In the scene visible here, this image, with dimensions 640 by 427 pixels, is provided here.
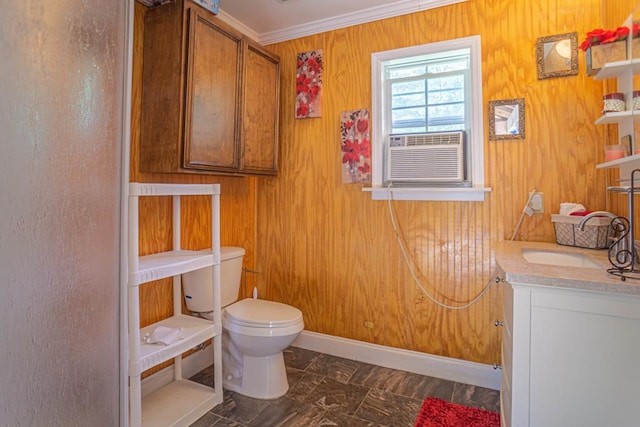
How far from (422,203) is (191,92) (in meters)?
1.52

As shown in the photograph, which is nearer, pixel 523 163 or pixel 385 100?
pixel 523 163

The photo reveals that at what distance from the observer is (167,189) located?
1650mm

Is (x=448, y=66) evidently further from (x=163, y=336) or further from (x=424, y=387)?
(x=163, y=336)

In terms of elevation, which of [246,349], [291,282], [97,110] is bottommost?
[246,349]

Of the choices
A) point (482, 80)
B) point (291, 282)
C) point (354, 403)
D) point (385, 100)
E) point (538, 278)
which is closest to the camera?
point (538, 278)

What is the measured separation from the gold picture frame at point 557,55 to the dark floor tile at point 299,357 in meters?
2.26

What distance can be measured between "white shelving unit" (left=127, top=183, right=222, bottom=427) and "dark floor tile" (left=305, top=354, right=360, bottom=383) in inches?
25.8

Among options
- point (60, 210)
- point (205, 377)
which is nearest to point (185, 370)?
point (205, 377)

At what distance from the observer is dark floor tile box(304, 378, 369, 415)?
6.03 feet

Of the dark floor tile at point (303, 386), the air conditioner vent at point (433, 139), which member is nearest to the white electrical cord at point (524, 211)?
the air conditioner vent at point (433, 139)

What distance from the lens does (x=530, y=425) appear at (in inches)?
44.8

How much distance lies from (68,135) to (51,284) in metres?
0.23

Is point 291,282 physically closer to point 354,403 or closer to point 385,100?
point 354,403

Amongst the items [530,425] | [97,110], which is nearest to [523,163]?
[530,425]
